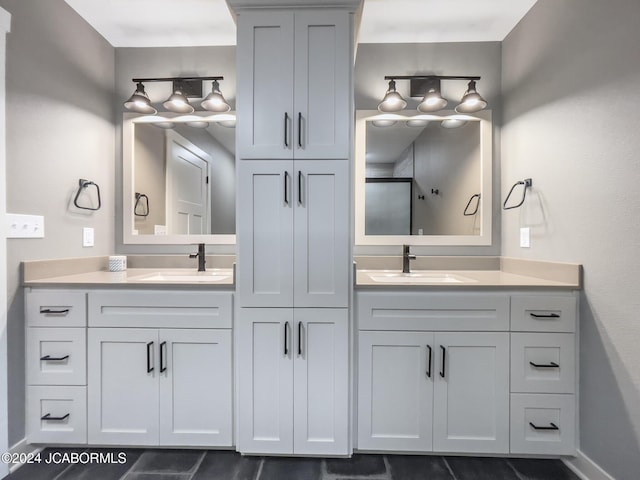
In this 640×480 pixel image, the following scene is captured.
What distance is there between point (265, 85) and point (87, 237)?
1450 mm

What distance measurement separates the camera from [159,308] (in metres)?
1.41

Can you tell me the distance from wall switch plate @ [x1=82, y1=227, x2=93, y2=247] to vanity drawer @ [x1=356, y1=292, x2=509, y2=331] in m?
1.71

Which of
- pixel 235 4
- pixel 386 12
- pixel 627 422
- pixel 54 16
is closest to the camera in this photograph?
pixel 627 422

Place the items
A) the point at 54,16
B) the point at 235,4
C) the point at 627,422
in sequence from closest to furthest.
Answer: the point at 627,422 → the point at 235,4 → the point at 54,16

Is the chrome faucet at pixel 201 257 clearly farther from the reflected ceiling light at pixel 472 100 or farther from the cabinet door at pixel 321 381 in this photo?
the reflected ceiling light at pixel 472 100

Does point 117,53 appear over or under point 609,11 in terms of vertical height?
over

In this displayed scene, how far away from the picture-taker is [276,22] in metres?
1.35

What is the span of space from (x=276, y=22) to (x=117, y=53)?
1373 mm

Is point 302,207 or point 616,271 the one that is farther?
point 302,207

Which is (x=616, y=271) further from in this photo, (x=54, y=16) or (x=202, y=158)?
(x=54, y=16)

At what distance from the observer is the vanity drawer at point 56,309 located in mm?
1407

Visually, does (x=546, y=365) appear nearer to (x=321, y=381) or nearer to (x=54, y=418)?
(x=321, y=381)

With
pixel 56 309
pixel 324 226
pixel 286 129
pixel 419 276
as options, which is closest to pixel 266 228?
pixel 324 226

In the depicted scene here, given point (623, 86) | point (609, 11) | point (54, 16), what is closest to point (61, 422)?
point (54, 16)
